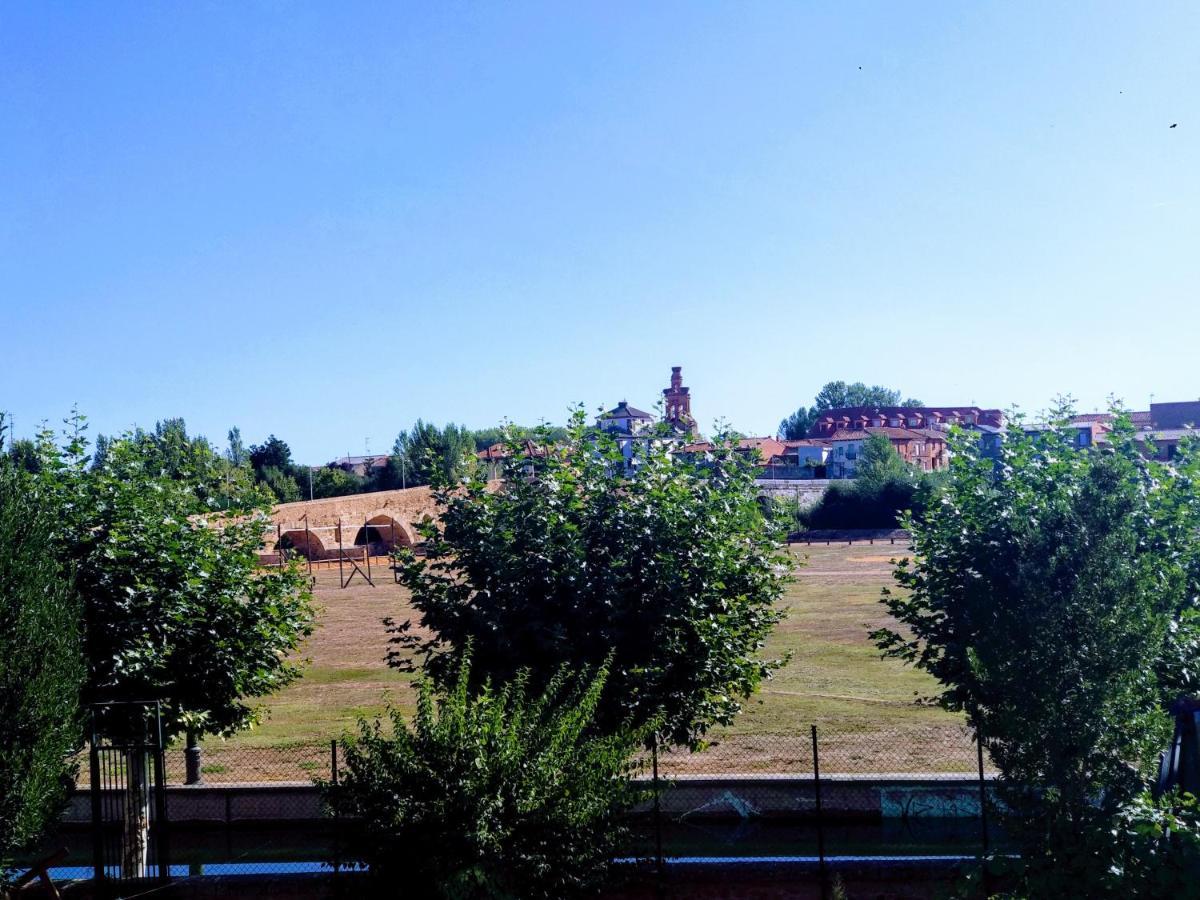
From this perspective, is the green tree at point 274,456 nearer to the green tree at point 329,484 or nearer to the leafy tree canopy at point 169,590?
the green tree at point 329,484

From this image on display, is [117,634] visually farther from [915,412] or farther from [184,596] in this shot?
[915,412]

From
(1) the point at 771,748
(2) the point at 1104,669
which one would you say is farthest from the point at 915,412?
(2) the point at 1104,669

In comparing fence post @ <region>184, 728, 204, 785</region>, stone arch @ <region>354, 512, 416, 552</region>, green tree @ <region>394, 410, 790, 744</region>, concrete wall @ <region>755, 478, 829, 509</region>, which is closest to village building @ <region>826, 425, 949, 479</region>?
concrete wall @ <region>755, 478, 829, 509</region>

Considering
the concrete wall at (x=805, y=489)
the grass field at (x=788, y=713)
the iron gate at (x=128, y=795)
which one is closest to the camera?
the iron gate at (x=128, y=795)

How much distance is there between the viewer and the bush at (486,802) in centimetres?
834

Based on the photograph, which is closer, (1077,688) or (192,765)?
(1077,688)

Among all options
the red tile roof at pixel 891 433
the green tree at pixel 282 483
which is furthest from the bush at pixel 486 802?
the red tile roof at pixel 891 433

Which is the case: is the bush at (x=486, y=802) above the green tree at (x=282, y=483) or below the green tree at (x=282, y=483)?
below

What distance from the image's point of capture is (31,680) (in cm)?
928

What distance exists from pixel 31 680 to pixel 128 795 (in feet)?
6.76

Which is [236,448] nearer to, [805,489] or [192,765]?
[805,489]

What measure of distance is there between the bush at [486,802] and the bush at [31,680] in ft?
8.08

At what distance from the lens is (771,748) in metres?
16.2

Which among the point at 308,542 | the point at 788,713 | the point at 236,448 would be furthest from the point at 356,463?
the point at 788,713
